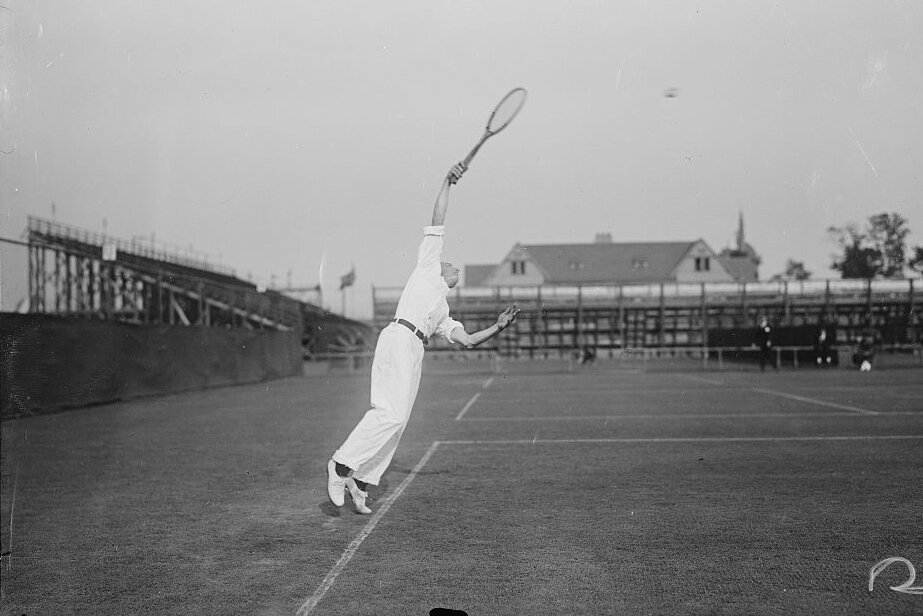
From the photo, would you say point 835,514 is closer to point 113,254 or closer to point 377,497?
point 377,497

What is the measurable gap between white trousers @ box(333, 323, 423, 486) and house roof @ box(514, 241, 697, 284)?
3231 inches

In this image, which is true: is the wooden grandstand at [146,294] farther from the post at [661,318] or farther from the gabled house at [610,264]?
the gabled house at [610,264]

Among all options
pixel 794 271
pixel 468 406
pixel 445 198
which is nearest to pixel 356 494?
pixel 445 198

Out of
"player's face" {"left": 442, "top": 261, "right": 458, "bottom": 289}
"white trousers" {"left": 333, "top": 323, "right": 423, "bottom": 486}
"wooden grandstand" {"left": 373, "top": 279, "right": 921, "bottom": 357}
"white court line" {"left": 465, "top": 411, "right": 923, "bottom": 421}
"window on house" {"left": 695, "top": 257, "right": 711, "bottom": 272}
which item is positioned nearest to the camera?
"white trousers" {"left": 333, "top": 323, "right": 423, "bottom": 486}

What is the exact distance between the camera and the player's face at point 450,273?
302 inches

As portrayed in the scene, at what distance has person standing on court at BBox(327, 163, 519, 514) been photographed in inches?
284

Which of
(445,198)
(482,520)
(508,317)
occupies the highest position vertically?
(445,198)

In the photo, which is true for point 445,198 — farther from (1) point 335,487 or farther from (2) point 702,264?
(2) point 702,264

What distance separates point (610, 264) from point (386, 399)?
85932 millimetres

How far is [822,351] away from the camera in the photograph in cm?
3928

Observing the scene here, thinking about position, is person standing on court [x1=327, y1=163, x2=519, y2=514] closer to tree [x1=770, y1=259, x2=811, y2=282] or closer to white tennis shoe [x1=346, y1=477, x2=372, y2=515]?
white tennis shoe [x1=346, y1=477, x2=372, y2=515]

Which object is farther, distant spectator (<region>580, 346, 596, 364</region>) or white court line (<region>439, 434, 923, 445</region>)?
distant spectator (<region>580, 346, 596, 364</region>)

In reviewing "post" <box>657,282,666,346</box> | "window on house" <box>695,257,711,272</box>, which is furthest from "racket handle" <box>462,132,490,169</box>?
"window on house" <box>695,257,711,272</box>

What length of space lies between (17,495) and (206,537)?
10.5 feet
